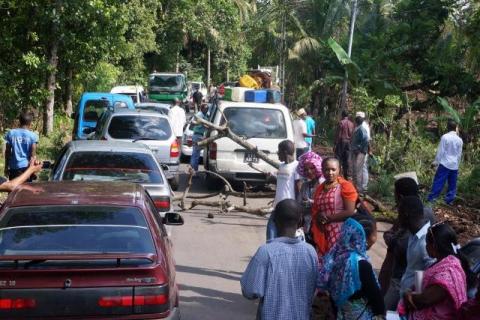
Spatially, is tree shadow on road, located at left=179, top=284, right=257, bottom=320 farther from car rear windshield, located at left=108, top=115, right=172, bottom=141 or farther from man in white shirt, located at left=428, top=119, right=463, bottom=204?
man in white shirt, located at left=428, top=119, right=463, bottom=204

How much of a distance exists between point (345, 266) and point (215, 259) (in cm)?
540

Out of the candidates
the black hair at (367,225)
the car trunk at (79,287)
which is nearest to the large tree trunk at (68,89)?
the car trunk at (79,287)

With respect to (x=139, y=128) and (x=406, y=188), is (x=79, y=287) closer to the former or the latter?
(x=406, y=188)

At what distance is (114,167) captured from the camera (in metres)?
8.84

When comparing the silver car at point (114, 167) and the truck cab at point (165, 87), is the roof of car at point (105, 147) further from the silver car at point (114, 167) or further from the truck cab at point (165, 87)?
the truck cab at point (165, 87)

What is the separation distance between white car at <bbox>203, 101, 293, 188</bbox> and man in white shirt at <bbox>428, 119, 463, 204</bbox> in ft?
10.1

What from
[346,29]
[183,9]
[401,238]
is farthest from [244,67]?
[401,238]

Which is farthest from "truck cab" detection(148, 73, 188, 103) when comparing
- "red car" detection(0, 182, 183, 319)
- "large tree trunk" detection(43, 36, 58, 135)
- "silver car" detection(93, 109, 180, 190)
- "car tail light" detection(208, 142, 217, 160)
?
"red car" detection(0, 182, 183, 319)

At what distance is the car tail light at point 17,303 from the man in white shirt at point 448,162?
391 inches

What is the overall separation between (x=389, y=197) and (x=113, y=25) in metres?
10.9

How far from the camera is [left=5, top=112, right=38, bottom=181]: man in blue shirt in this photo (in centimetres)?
1013

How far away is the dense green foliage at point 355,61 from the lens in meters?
18.5

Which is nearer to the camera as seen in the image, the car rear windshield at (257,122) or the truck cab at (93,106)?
the car rear windshield at (257,122)

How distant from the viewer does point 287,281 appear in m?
4.30
